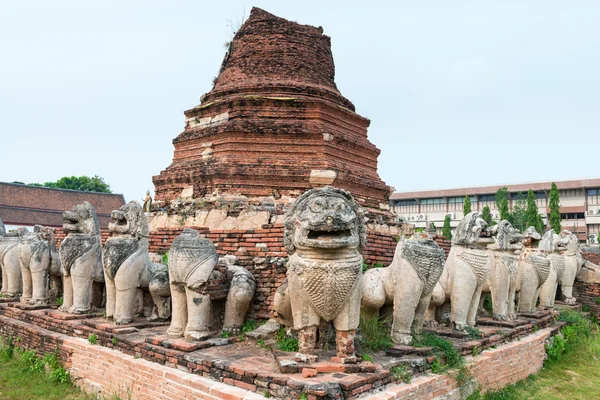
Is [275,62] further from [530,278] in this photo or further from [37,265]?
[530,278]

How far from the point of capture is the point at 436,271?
17.3ft

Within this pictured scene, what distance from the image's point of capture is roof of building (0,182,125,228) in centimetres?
2992

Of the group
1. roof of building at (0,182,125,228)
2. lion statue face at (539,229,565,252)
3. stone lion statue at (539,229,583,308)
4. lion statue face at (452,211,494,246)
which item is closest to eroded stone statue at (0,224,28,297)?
lion statue face at (452,211,494,246)

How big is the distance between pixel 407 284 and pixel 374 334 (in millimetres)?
638

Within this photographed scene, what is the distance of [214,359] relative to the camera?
4.64 meters

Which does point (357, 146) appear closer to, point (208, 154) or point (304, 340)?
point (208, 154)

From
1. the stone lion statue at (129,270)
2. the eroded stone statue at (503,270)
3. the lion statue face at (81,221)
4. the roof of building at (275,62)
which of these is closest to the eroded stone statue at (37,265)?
the lion statue face at (81,221)

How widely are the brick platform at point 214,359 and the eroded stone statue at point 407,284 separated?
1.33 ft

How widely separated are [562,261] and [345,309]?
7.41m

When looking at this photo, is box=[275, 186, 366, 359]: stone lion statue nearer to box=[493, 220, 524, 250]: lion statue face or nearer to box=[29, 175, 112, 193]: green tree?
box=[493, 220, 524, 250]: lion statue face

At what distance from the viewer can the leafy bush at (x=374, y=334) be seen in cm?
508

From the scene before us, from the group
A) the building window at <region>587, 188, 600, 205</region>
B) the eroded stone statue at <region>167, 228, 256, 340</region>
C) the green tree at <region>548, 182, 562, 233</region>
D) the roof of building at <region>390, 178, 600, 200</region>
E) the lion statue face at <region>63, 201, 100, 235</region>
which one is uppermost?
the roof of building at <region>390, 178, 600, 200</region>

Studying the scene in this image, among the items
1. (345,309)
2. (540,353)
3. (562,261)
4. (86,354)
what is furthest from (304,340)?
(562,261)

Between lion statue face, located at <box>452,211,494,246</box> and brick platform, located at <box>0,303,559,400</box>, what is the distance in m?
1.18
